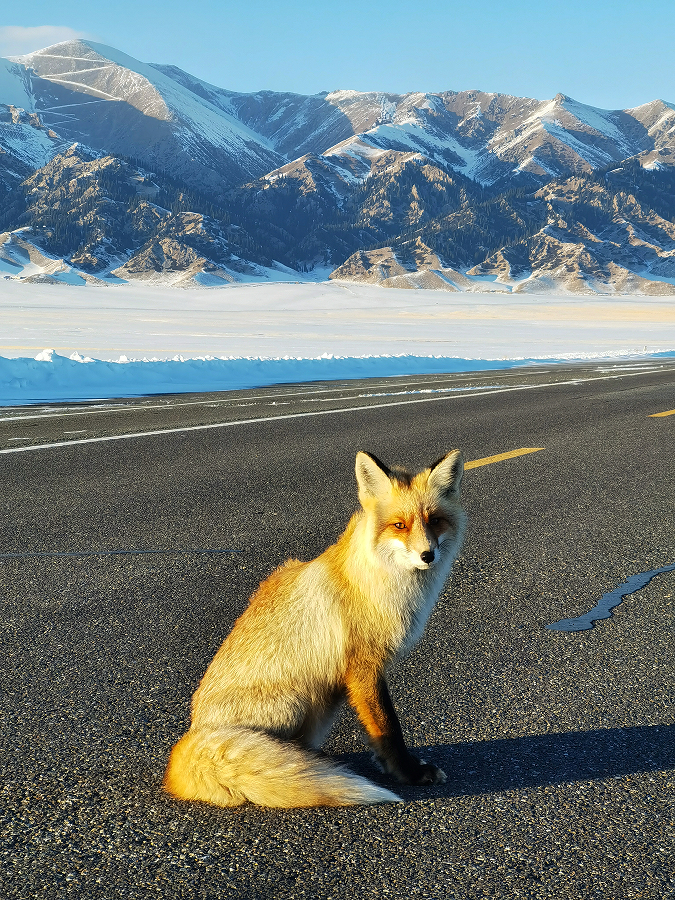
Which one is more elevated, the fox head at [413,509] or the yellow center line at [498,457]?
the fox head at [413,509]

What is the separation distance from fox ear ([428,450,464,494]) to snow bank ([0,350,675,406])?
1462 cm

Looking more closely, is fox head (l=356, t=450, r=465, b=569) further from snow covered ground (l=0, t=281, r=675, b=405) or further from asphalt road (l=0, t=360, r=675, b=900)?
snow covered ground (l=0, t=281, r=675, b=405)

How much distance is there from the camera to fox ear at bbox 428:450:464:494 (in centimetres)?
280

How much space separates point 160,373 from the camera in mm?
22453

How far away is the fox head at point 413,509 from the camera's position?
2664mm

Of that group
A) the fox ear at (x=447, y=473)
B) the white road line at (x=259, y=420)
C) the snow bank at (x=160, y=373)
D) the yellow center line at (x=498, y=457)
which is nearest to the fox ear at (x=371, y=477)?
the fox ear at (x=447, y=473)

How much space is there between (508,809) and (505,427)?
903cm

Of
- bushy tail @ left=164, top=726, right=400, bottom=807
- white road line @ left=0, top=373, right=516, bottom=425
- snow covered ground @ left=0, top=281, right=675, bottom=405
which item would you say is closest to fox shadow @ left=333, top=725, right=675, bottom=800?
bushy tail @ left=164, top=726, right=400, bottom=807

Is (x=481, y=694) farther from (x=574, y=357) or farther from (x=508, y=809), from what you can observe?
(x=574, y=357)

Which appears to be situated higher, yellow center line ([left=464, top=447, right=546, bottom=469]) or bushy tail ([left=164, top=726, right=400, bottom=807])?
bushy tail ([left=164, top=726, right=400, bottom=807])

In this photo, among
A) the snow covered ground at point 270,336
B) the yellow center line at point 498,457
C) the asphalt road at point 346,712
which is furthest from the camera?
the snow covered ground at point 270,336

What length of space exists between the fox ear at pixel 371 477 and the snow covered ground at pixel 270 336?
14878 millimetres

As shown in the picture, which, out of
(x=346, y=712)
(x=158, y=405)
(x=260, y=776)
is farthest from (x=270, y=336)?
(x=260, y=776)

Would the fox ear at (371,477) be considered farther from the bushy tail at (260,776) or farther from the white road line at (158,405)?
the white road line at (158,405)
